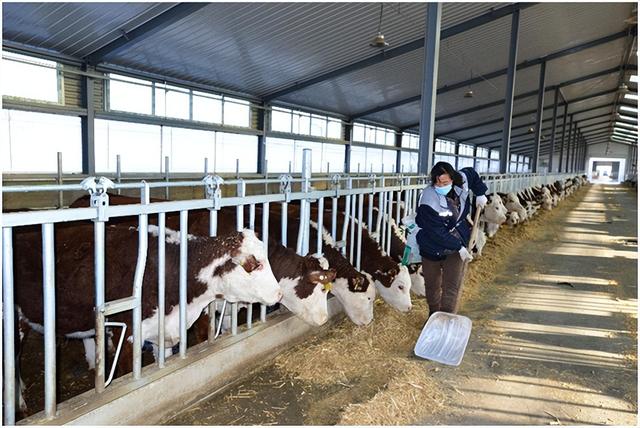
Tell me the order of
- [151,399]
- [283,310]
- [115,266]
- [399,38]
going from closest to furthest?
[151,399]
[115,266]
[283,310]
[399,38]

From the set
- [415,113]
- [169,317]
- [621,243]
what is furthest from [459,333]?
[415,113]

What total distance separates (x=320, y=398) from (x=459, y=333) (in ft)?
5.63

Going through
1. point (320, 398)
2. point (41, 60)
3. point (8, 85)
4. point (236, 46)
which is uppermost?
point (236, 46)

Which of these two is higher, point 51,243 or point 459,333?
point 51,243

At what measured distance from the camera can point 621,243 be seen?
1198 centimetres

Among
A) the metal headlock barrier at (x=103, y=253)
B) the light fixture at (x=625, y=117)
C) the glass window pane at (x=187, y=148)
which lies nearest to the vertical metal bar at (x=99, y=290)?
the metal headlock barrier at (x=103, y=253)

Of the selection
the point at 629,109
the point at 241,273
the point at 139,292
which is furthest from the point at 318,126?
the point at 629,109

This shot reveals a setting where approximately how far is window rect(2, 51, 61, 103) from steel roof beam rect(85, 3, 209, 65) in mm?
1045

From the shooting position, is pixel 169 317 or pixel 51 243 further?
pixel 169 317

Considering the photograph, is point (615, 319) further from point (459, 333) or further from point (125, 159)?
point (125, 159)

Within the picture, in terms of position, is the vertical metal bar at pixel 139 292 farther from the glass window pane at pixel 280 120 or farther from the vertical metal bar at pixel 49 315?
the glass window pane at pixel 280 120

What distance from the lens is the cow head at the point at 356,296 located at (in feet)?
16.5

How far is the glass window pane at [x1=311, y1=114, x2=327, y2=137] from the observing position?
75.6 feet

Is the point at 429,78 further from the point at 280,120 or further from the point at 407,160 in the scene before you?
the point at 407,160
